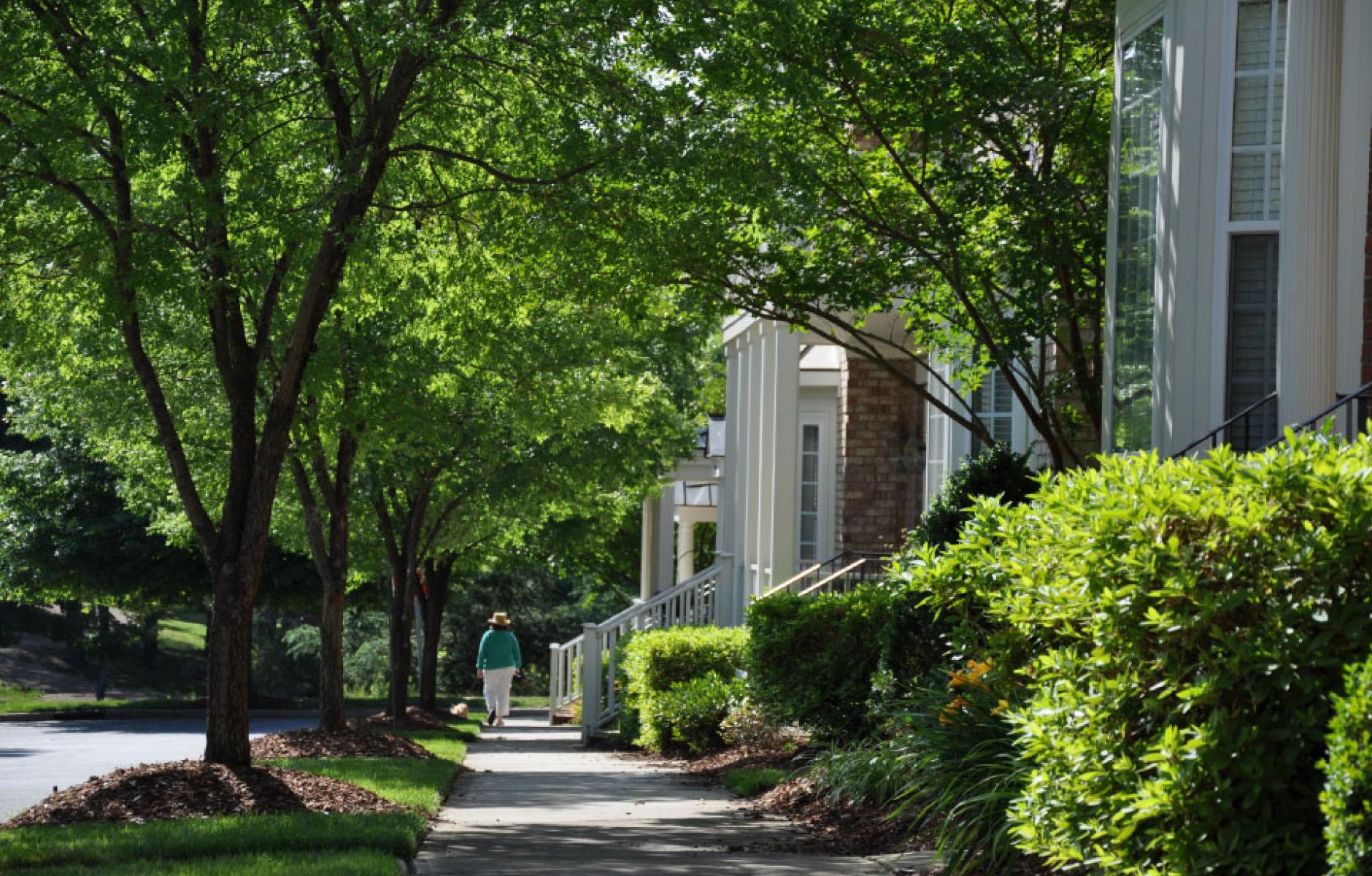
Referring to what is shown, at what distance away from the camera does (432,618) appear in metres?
28.4

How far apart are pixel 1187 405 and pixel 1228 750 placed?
162 inches

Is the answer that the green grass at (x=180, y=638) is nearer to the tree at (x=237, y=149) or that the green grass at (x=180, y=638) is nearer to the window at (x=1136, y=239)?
the tree at (x=237, y=149)

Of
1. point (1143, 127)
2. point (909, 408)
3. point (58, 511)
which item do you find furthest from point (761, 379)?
point (58, 511)

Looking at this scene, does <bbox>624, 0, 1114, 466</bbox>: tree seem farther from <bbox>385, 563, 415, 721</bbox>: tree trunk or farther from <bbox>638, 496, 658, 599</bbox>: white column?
<bbox>638, 496, 658, 599</bbox>: white column

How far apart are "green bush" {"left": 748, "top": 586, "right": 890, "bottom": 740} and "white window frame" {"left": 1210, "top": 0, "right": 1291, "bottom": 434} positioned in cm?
364

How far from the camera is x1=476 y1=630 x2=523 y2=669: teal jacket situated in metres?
24.9

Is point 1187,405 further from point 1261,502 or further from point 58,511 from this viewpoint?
point 58,511

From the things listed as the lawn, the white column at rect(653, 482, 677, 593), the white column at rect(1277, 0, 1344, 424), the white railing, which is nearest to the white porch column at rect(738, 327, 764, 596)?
the white railing

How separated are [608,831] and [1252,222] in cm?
507

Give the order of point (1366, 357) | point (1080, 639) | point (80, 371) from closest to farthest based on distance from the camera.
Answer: point (1080, 639) → point (1366, 357) → point (80, 371)

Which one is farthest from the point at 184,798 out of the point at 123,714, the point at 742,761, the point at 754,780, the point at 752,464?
the point at 123,714

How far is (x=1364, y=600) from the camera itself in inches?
186

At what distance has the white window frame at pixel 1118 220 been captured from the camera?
28.9 feet

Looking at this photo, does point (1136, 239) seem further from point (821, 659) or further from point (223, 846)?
point (223, 846)
